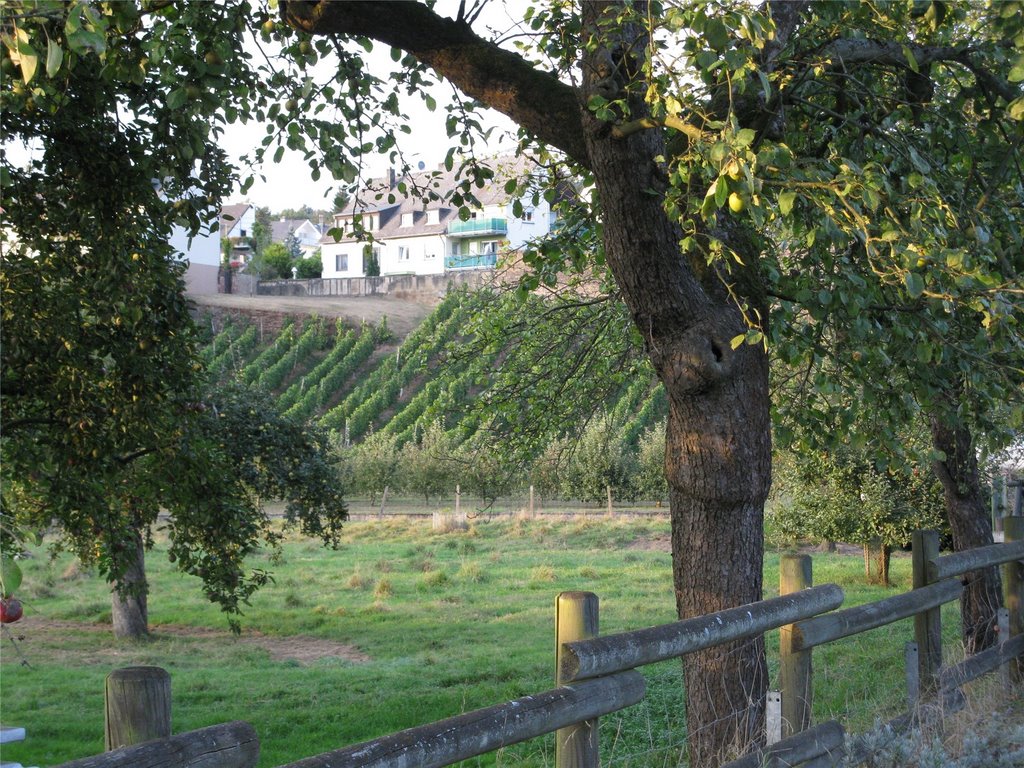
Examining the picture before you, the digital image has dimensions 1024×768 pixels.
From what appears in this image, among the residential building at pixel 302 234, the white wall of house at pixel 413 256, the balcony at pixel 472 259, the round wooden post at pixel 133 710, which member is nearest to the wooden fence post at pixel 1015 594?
the balcony at pixel 472 259

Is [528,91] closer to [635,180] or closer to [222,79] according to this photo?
[635,180]

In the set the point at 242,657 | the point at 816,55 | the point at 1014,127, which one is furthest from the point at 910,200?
the point at 242,657

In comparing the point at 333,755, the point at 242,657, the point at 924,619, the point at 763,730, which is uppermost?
the point at 333,755

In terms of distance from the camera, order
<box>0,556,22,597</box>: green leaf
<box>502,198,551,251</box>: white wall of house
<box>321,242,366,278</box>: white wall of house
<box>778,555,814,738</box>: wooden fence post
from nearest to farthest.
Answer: <box>0,556,22,597</box>: green leaf < <box>778,555,814,738</box>: wooden fence post < <box>502,198,551,251</box>: white wall of house < <box>321,242,366,278</box>: white wall of house

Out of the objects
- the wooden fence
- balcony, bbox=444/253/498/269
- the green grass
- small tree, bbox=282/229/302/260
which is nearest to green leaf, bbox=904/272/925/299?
the wooden fence

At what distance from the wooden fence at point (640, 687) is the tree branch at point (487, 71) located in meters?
2.64

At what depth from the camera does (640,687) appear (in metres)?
3.68

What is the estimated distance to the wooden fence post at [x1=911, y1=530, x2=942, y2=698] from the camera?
596 cm

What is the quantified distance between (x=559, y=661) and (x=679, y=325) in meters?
2.48

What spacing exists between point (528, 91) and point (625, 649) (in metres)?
3.32

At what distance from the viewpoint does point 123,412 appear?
7.60m

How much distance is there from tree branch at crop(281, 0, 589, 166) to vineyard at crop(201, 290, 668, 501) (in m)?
Answer: 3.62

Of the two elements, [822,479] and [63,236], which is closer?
[63,236]

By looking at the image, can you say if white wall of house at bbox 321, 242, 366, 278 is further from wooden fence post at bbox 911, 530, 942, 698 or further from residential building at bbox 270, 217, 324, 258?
wooden fence post at bbox 911, 530, 942, 698
